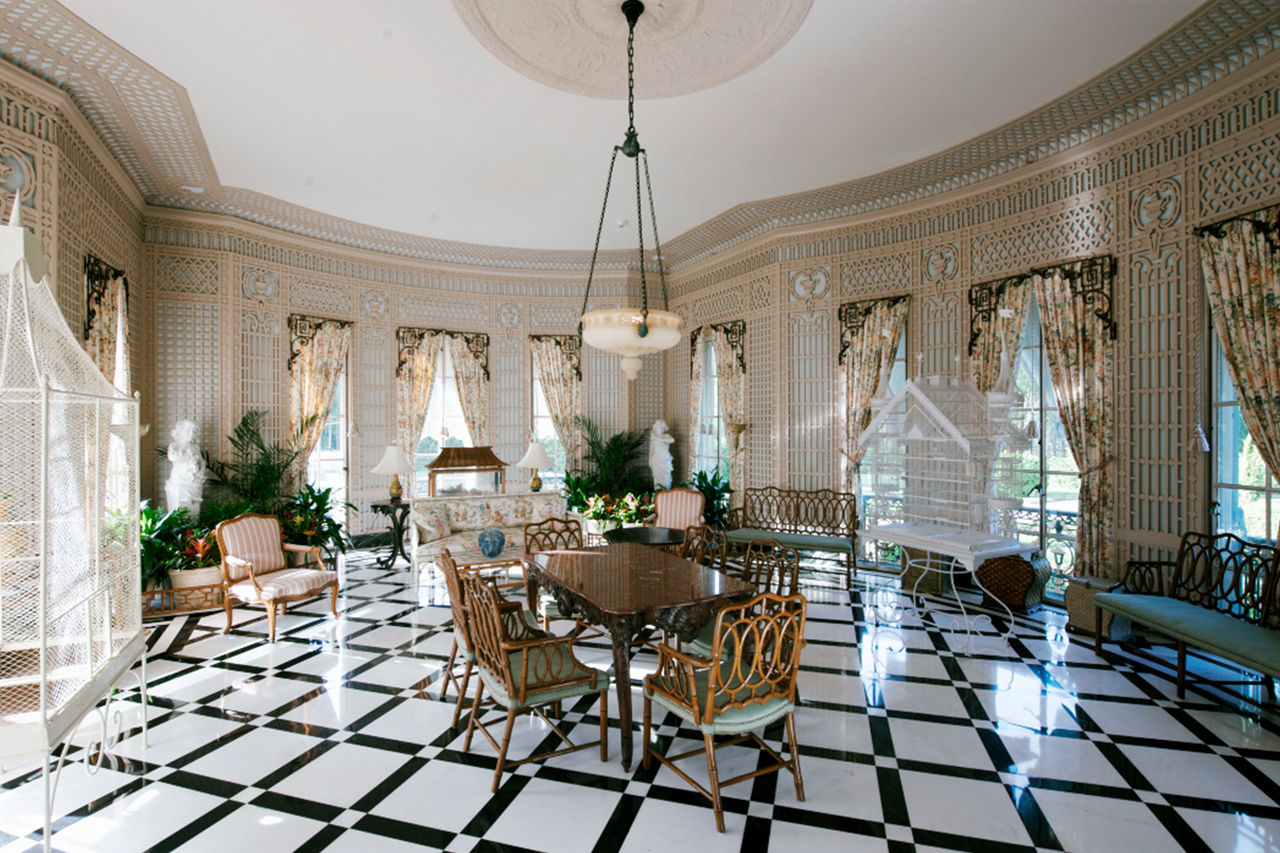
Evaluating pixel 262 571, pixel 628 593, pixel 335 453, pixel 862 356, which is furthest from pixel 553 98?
pixel 335 453

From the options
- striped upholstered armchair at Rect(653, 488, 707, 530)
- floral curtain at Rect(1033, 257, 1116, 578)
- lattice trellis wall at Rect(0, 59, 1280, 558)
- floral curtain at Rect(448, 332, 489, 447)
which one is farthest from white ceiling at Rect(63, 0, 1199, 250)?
striped upholstered armchair at Rect(653, 488, 707, 530)

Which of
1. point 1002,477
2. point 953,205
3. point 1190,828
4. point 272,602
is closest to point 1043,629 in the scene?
point 1002,477

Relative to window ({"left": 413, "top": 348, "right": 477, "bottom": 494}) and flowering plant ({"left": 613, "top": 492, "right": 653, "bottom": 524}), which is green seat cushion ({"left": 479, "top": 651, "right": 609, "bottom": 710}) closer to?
flowering plant ({"left": 613, "top": 492, "right": 653, "bottom": 524})

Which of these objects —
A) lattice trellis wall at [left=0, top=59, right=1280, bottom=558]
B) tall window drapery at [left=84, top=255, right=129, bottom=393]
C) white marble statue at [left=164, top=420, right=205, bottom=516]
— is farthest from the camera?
white marble statue at [left=164, top=420, right=205, bottom=516]

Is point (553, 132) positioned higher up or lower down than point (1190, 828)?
higher up

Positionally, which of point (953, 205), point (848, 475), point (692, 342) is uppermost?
point (953, 205)

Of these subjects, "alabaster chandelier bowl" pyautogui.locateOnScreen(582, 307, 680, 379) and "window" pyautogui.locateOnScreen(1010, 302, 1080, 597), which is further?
"window" pyautogui.locateOnScreen(1010, 302, 1080, 597)

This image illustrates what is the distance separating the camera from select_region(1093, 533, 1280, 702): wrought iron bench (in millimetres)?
3670

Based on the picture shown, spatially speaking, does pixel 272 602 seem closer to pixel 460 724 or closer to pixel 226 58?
pixel 460 724

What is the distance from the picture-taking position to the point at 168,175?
654 cm

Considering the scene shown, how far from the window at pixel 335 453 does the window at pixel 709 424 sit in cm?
501

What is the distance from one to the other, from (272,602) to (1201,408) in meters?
7.48

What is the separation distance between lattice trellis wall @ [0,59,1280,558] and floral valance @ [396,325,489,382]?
0.13 m

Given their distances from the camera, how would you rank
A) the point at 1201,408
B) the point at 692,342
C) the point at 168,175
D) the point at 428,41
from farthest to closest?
the point at 692,342
the point at 168,175
the point at 1201,408
the point at 428,41
